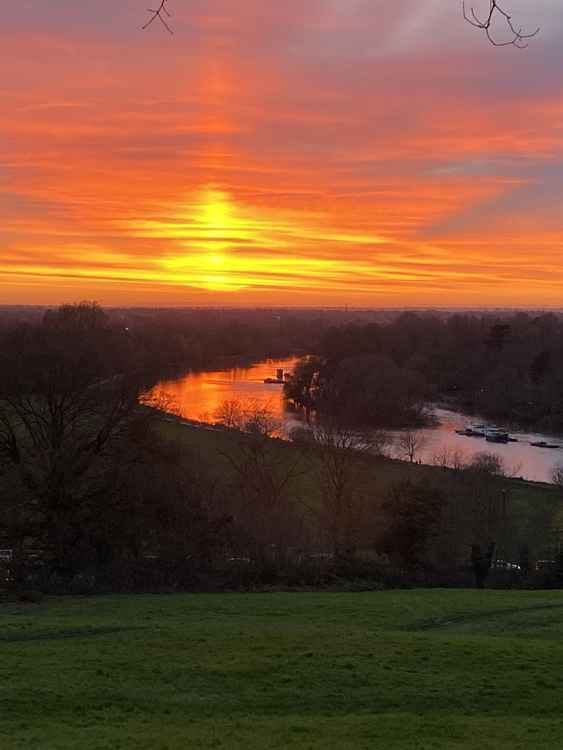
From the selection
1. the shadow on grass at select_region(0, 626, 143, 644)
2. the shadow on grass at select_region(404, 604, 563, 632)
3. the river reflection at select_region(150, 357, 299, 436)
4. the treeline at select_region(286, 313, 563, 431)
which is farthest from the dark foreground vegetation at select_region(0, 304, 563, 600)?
the treeline at select_region(286, 313, 563, 431)

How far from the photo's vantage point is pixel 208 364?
92.0 m

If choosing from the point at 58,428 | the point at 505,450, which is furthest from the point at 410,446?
the point at 58,428

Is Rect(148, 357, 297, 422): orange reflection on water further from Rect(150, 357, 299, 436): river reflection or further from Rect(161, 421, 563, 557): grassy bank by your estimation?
Rect(161, 421, 563, 557): grassy bank

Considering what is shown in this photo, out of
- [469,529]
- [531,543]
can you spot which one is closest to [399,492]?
[469,529]

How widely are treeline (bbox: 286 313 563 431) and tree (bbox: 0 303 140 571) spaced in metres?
20.9

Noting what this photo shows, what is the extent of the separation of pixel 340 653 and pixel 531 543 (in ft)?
50.4

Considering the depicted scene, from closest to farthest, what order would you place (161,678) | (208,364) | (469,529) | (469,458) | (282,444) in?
(161,678) → (469,529) → (282,444) → (469,458) → (208,364)

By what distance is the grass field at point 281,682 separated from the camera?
692 cm

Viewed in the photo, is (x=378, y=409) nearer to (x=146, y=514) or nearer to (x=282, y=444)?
(x=282, y=444)

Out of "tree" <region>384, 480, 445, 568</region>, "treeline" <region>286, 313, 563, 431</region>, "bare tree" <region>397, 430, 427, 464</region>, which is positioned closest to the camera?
"tree" <region>384, 480, 445, 568</region>

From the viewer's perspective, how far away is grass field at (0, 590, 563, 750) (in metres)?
6.92

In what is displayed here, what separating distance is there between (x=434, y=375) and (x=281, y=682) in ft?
223

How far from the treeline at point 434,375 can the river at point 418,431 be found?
234 centimetres

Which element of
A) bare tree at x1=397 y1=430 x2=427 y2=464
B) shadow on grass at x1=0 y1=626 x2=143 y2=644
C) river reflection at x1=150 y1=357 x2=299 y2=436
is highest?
river reflection at x1=150 y1=357 x2=299 y2=436
